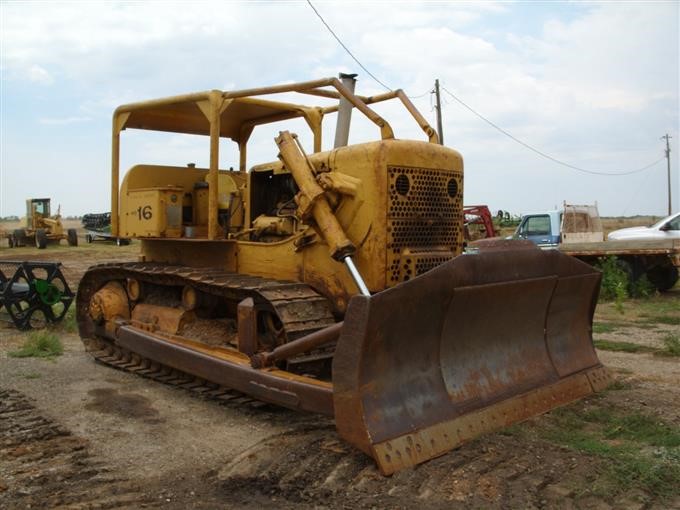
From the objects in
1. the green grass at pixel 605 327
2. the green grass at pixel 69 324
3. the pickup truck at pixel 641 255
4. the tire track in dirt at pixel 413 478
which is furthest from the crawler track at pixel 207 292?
the pickup truck at pixel 641 255

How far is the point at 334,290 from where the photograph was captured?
5312 mm

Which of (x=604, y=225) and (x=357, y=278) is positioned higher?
(x=604, y=225)

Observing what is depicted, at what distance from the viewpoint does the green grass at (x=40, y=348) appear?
7711mm

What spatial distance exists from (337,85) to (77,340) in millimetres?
5534

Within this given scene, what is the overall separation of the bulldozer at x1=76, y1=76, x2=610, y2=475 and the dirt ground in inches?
8.1

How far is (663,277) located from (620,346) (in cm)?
707

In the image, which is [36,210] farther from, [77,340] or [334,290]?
[334,290]

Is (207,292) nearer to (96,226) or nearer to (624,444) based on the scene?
(624,444)

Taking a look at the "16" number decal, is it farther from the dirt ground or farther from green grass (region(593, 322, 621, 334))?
green grass (region(593, 322, 621, 334))

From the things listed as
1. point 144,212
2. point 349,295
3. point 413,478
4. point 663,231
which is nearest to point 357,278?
point 349,295

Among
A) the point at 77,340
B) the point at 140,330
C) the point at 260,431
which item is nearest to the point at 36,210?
the point at 77,340

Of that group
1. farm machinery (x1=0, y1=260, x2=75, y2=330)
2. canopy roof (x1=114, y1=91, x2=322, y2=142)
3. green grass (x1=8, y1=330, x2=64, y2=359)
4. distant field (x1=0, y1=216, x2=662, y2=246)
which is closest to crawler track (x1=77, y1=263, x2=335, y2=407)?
green grass (x1=8, y1=330, x2=64, y2=359)

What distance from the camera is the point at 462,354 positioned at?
468 centimetres

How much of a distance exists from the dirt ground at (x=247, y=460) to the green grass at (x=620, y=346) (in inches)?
69.2
